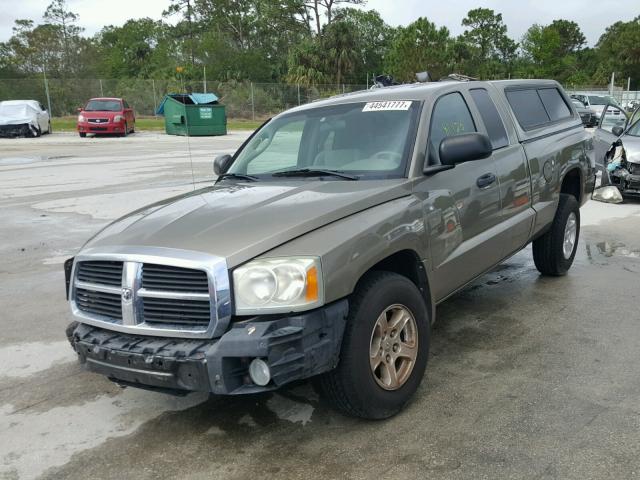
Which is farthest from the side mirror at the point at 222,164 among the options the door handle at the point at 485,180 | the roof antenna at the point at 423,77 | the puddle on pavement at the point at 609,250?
the puddle on pavement at the point at 609,250

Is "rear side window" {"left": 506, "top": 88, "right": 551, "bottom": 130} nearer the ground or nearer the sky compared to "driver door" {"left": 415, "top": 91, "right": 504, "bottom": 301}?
nearer the sky

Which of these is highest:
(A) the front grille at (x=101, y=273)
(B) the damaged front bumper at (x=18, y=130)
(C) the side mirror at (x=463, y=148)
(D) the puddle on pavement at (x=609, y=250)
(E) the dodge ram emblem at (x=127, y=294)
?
(C) the side mirror at (x=463, y=148)

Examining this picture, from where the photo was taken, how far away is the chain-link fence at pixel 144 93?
38.4 meters

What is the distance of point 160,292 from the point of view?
3.03 metres

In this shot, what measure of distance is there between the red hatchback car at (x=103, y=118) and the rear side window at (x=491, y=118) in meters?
25.9

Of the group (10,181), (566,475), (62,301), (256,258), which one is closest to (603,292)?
(566,475)

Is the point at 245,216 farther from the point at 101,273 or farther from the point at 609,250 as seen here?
the point at 609,250

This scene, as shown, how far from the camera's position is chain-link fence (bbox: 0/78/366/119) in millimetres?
38406

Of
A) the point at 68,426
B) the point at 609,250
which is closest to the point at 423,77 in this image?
the point at 609,250

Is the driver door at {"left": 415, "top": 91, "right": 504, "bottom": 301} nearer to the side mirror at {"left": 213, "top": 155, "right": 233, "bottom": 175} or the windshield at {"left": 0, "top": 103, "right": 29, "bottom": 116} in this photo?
the side mirror at {"left": 213, "top": 155, "right": 233, "bottom": 175}

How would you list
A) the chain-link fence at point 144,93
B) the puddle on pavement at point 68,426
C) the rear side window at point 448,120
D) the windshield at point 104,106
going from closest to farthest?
the puddle on pavement at point 68,426 → the rear side window at point 448,120 → the windshield at point 104,106 → the chain-link fence at point 144,93

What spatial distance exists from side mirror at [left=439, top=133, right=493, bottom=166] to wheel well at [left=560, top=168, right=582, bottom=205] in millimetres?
2523

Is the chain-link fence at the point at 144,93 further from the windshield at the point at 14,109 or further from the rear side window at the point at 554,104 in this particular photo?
the rear side window at the point at 554,104

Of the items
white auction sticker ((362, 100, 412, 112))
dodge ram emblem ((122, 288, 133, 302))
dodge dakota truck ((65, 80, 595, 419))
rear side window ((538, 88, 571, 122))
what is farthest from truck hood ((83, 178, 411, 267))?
rear side window ((538, 88, 571, 122))
